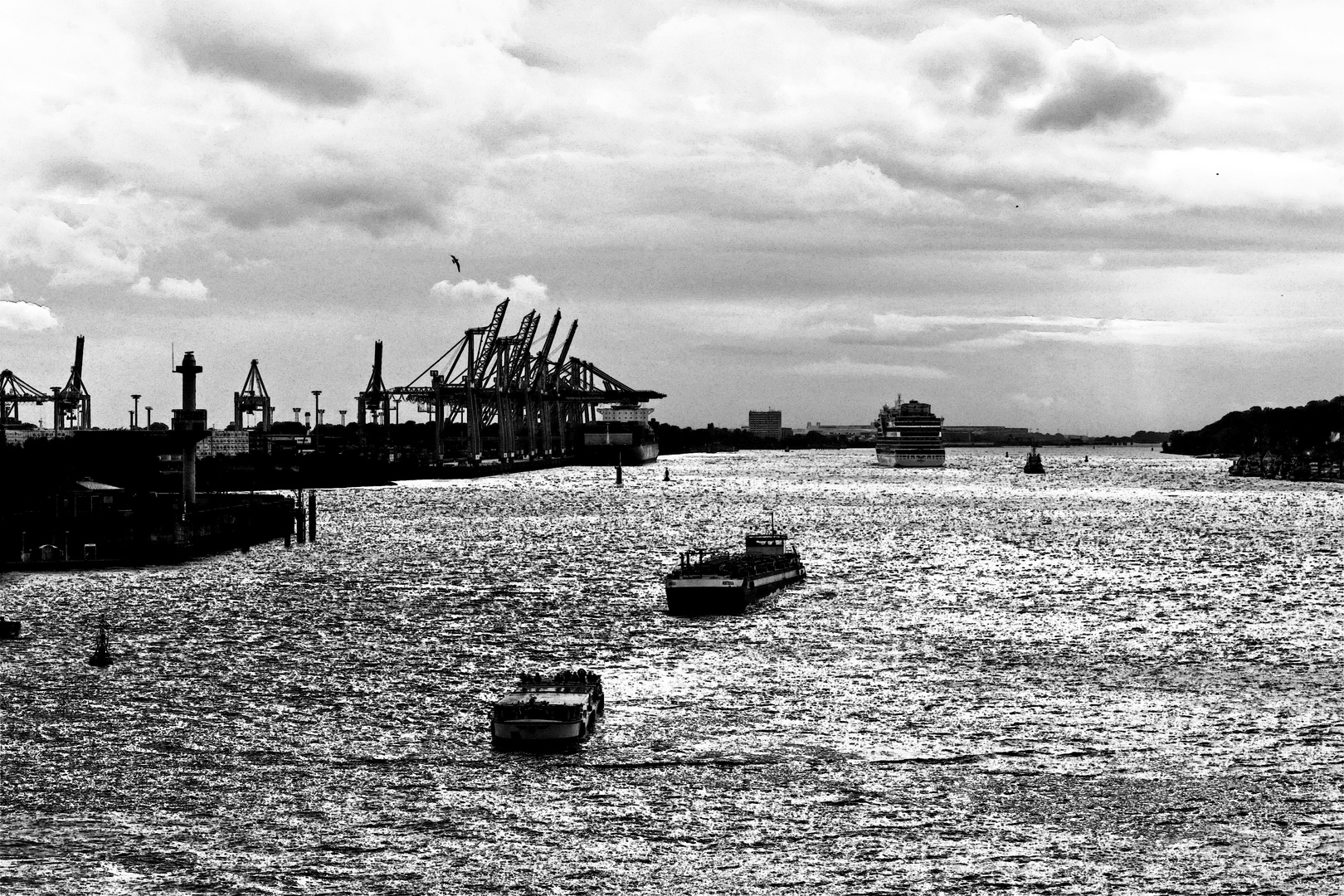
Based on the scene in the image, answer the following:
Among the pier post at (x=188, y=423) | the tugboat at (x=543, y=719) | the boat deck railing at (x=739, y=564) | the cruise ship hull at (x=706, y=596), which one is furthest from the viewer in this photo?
the pier post at (x=188, y=423)

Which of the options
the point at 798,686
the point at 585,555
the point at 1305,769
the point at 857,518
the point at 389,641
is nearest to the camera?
the point at 1305,769

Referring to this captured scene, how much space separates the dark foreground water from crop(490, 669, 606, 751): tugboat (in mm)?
488

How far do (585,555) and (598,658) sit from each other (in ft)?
134

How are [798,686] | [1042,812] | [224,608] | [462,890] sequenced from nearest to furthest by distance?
[462,890], [1042,812], [798,686], [224,608]

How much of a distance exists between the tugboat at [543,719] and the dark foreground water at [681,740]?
0.49 m

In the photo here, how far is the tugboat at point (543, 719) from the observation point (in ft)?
112

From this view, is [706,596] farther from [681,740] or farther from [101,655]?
[681,740]

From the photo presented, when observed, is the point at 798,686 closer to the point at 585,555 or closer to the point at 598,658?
the point at 598,658

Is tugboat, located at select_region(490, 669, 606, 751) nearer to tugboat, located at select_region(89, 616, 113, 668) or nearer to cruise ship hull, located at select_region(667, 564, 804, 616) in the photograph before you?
tugboat, located at select_region(89, 616, 113, 668)

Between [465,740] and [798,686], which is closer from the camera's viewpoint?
[465,740]

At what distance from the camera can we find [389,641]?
168ft

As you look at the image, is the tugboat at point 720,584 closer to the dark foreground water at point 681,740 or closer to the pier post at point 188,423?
the dark foreground water at point 681,740

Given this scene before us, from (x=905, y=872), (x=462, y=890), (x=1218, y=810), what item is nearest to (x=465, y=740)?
(x=462, y=890)

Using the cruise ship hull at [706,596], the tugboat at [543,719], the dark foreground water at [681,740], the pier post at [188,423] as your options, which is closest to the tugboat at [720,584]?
the cruise ship hull at [706,596]
